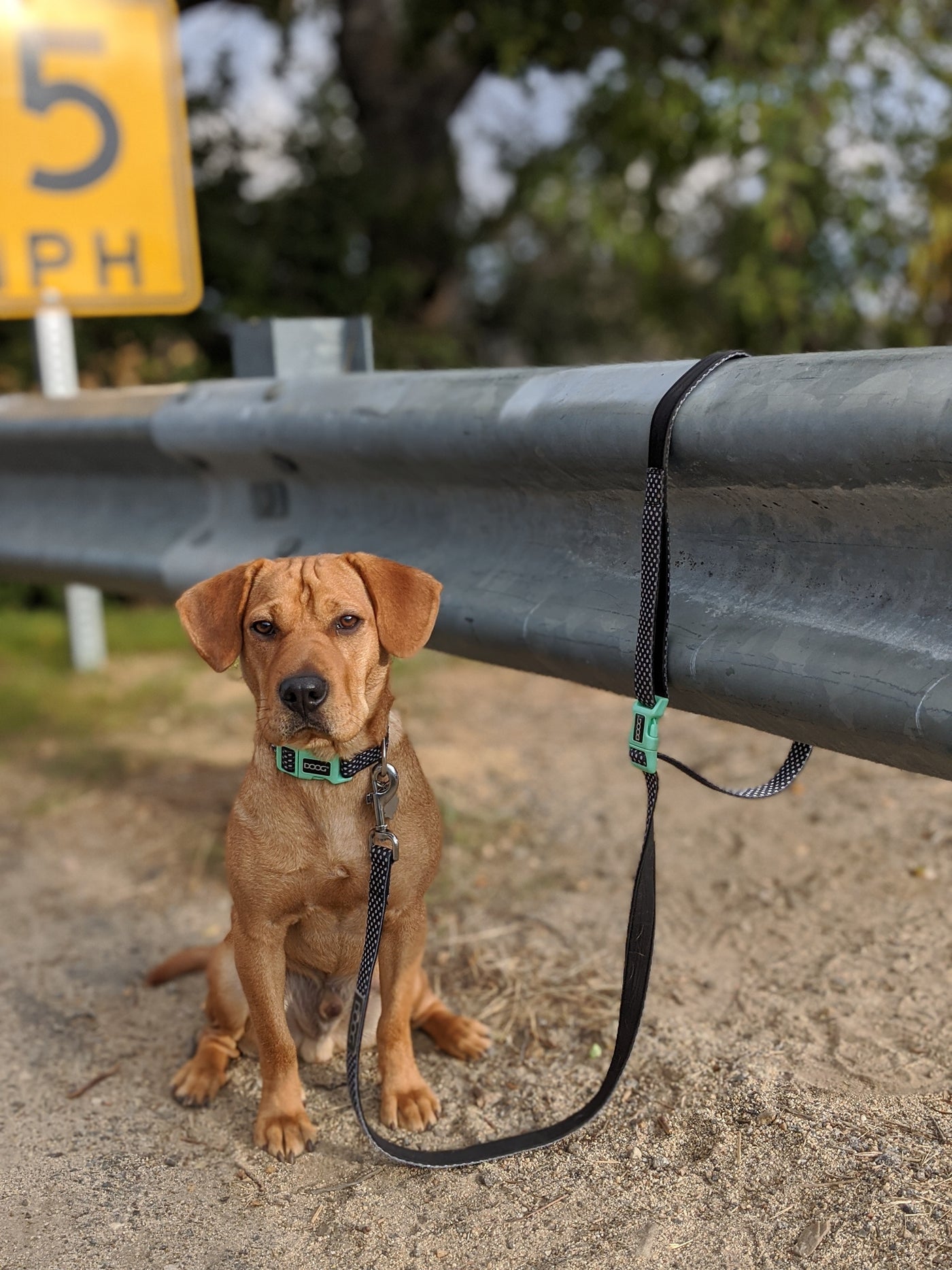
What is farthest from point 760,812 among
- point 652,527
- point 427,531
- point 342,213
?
point 342,213

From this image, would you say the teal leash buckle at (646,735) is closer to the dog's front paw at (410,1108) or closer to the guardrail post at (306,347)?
the dog's front paw at (410,1108)

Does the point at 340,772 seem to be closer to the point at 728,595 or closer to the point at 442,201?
the point at 728,595

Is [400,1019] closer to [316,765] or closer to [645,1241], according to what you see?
[316,765]

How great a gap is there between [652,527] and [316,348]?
5.23 feet

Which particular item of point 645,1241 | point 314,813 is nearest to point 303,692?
point 314,813

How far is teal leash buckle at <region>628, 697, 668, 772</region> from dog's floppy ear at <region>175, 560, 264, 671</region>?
0.84 meters

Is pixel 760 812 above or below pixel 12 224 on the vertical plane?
below

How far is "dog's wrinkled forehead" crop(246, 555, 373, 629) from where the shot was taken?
2.35 meters

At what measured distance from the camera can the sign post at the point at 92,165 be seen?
4473 mm

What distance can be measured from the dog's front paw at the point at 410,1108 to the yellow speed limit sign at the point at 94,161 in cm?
339

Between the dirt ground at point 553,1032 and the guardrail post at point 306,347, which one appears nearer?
the dirt ground at point 553,1032

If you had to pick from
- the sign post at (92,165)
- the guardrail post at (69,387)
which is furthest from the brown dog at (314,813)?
the sign post at (92,165)

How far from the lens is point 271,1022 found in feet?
7.77

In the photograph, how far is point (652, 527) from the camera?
80.6 inches
